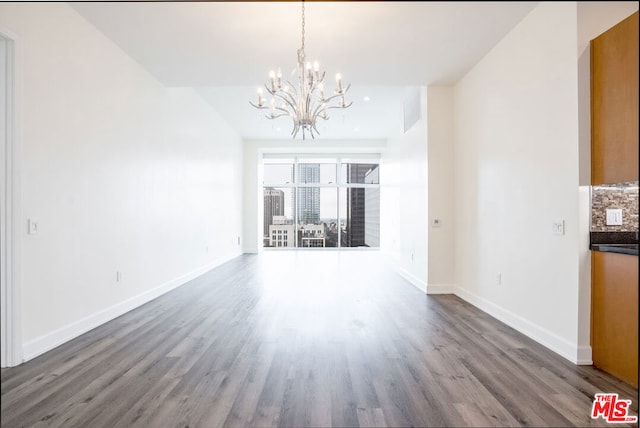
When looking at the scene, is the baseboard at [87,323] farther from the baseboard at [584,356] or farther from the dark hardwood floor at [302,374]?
the baseboard at [584,356]

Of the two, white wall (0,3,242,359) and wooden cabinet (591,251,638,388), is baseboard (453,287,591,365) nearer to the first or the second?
wooden cabinet (591,251,638,388)

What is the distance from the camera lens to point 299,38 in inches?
124

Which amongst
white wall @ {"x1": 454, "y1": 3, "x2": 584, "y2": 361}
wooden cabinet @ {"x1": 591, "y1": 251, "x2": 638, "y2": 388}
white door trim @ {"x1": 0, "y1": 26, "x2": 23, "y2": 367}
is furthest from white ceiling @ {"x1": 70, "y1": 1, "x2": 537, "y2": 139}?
wooden cabinet @ {"x1": 591, "y1": 251, "x2": 638, "y2": 388}

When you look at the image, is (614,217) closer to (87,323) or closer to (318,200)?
(87,323)

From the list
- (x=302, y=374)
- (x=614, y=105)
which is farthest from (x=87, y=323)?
(x=614, y=105)

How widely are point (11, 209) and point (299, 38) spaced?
8.99ft

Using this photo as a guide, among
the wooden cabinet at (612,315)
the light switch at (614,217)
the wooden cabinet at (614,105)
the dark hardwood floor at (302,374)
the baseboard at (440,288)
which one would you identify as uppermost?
the wooden cabinet at (614,105)

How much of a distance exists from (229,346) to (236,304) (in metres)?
1.33

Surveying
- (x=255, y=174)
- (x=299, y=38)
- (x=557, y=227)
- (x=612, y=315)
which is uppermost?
(x=299, y=38)

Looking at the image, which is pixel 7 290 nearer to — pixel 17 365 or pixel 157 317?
pixel 17 365

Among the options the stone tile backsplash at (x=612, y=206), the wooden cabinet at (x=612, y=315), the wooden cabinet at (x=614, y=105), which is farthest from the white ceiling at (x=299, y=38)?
the wooden cabinet at (x=612, y=315)

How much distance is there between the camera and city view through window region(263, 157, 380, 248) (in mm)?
9953

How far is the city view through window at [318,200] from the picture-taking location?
9.95m

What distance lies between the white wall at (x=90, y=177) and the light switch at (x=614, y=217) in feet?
14.0
